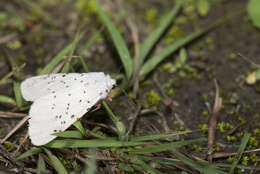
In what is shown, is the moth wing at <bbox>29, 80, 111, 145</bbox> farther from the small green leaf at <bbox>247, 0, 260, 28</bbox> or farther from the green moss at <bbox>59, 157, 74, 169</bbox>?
the small green leaf at <bbox>247, 0, 260, 28</bbox>

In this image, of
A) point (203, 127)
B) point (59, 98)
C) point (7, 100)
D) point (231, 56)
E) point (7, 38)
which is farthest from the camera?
point (7, 38)

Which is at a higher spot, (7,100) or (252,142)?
(7,100)

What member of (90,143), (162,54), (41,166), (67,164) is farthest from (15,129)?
(162,54)

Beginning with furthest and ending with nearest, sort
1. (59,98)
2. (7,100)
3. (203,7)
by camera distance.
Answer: (203,7), (7,100), (59,98)

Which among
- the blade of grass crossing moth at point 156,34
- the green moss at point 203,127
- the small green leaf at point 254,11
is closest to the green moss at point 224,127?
the green moss at point 203,127

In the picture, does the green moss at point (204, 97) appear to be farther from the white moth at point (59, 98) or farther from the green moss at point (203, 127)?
the white moth at point (59, 98)

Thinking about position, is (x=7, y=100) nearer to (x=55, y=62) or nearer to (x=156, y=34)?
(x=55, y=62)

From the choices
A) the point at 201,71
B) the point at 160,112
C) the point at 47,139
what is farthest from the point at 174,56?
the point at 47,139
